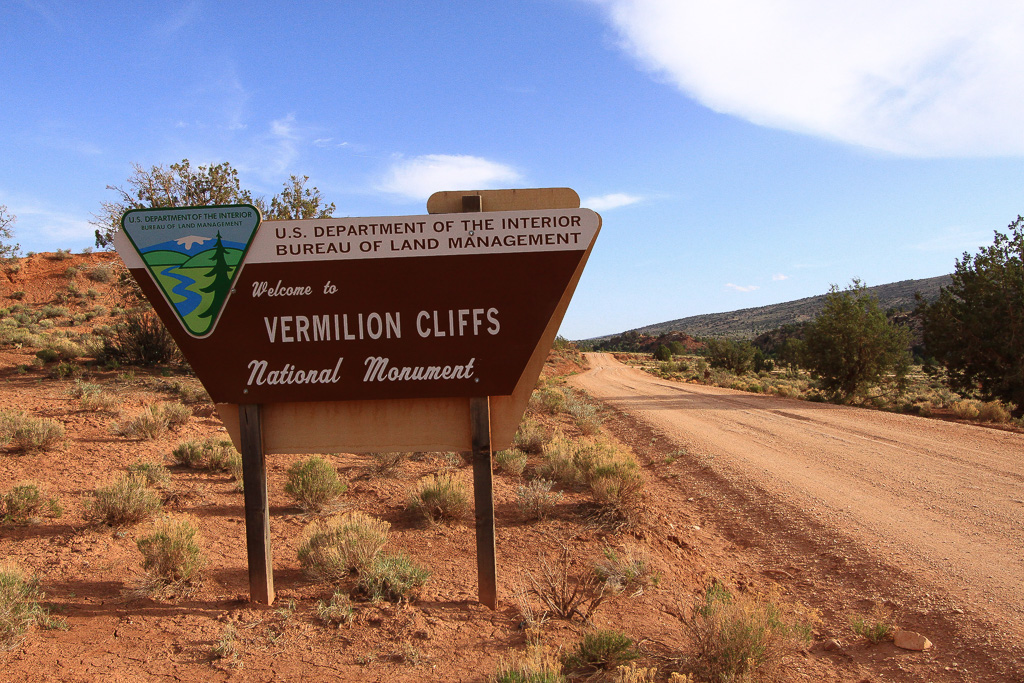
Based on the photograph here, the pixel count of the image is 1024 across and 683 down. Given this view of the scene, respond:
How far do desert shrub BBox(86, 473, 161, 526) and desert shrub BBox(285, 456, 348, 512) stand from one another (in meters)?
1.50

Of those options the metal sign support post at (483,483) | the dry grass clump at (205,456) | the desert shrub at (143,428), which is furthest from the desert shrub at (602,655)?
the desert shrub at (143,428)

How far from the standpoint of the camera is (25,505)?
596 cm

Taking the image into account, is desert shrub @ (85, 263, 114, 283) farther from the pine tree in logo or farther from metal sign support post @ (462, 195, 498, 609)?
metal sign support post @ (462, 195, 498, 609)

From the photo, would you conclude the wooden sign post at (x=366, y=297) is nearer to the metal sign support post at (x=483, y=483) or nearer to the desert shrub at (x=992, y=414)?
the metal sign support post at (x=483, y=483)

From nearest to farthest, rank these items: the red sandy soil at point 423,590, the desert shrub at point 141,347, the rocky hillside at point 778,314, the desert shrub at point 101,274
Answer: the red sandy soil at point 423,590 → the desert shrub at point 141,347 → the desert shrub at point 101,274 → the rocky hillside at point 778,314

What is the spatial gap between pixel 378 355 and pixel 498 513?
10.9 feet

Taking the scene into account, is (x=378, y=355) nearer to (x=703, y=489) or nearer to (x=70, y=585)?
(x=70, y=585)

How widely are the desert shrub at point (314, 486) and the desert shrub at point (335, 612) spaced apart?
2.61 metres

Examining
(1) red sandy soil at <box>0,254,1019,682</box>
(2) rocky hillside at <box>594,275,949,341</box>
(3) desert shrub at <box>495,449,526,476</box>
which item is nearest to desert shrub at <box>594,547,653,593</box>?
(1) red sandy soil at <box>0,254,1019,682</box>

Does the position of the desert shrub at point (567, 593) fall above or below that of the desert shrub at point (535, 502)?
below

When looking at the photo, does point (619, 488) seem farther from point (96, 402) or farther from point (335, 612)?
point (96, 402)

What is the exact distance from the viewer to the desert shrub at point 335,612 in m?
4.39

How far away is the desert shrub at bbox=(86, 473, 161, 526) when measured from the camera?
5.95m

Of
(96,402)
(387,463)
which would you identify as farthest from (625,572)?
(96,402)
